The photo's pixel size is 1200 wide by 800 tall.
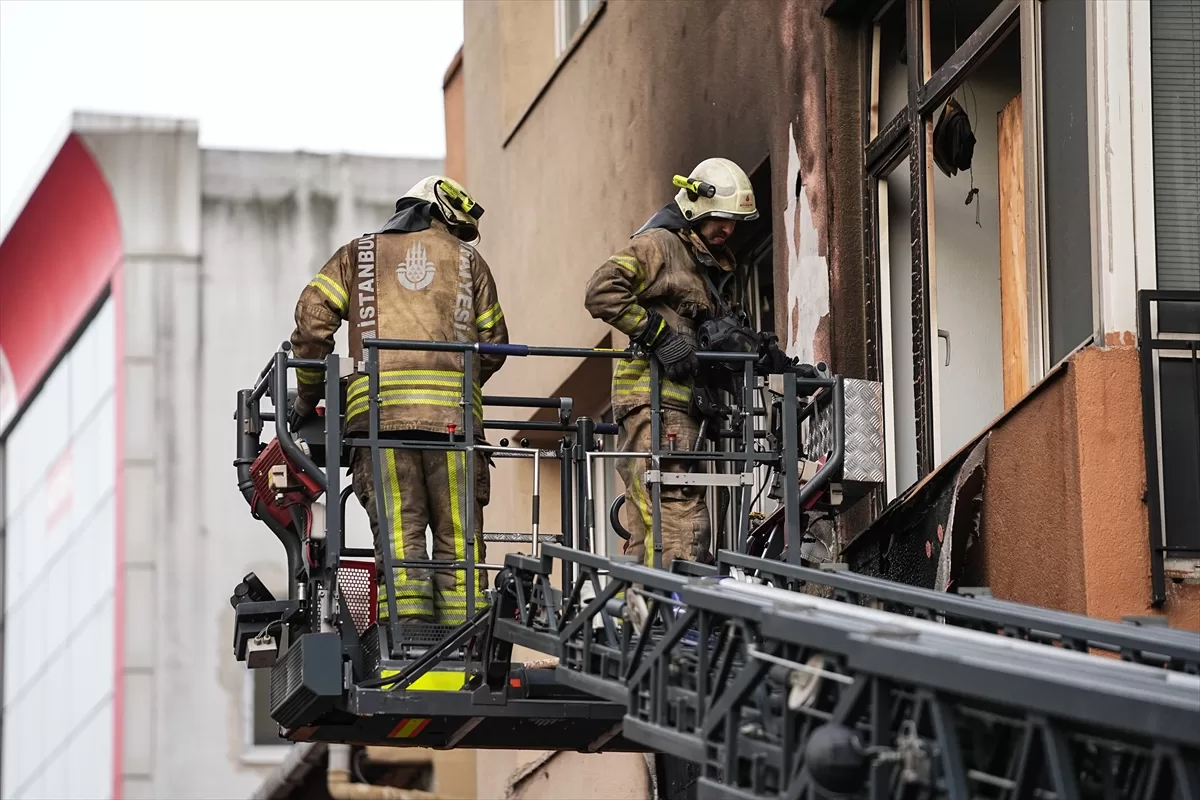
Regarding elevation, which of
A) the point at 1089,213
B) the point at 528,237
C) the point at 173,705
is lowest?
the point at 173,705

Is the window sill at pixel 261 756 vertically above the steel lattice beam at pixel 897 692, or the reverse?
the steel lattice beam at pixel 897 692

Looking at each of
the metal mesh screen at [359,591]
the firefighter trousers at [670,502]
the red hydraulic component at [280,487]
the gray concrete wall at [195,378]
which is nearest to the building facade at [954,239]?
the firefighter trousers at [670,502]

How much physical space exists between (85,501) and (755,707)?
30135mm

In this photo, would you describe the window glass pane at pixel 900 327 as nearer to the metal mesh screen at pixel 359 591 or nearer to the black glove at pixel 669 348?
the black glove at pixel 669 348

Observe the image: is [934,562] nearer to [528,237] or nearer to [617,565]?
[617,565]

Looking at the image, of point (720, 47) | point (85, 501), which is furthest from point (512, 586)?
point (85, 501)

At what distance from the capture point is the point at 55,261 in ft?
120

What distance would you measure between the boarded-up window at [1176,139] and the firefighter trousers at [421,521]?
9.71 feet

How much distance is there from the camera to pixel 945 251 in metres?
10.7

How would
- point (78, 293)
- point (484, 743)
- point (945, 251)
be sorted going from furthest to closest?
point (78, 293) → point (945, 251) → point (484, 743)

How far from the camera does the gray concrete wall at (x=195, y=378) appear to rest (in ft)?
109

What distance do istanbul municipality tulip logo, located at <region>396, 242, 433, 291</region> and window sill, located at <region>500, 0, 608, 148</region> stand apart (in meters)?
6.43

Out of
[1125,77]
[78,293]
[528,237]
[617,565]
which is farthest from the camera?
[78,293]

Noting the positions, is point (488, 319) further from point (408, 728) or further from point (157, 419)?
point (157, 419)
